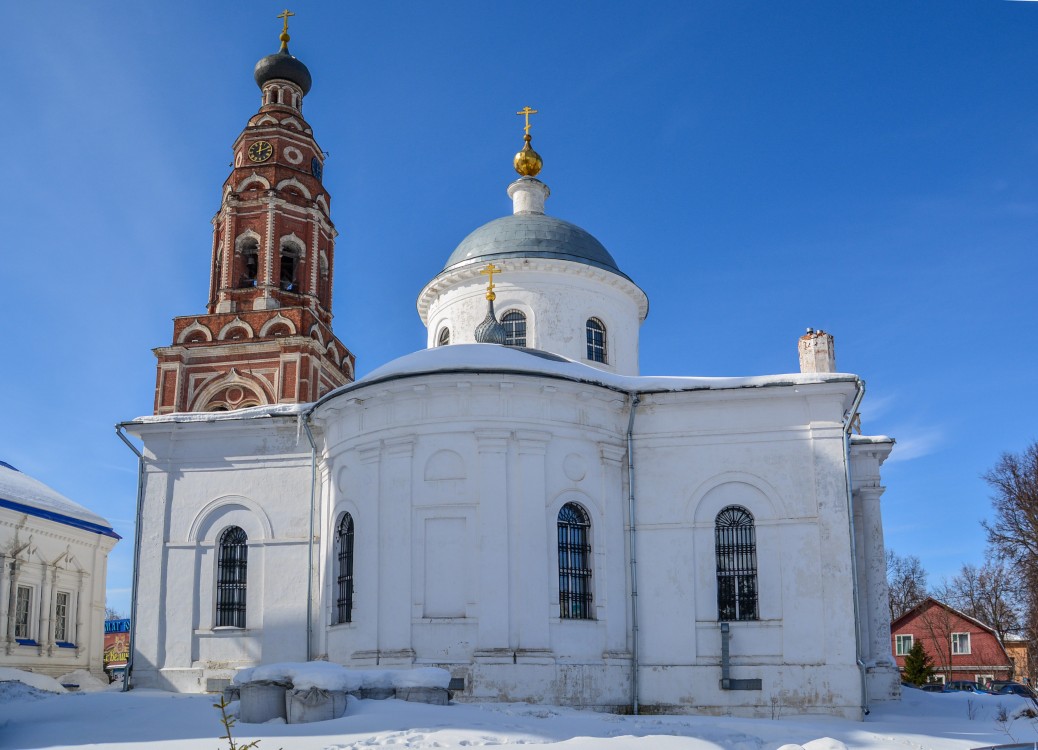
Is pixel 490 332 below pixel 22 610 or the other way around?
the other way around

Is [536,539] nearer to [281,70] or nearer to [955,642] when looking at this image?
[281,70]

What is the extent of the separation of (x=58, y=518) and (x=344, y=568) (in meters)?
16.5

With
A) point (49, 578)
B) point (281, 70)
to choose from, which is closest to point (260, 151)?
point (281, 70)

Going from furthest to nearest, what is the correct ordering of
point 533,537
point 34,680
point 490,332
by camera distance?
point 34,680 → point 490,332 → point 533,537

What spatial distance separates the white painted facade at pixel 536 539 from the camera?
56.6 feet

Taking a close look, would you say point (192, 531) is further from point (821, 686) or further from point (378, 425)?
point (821, 686)

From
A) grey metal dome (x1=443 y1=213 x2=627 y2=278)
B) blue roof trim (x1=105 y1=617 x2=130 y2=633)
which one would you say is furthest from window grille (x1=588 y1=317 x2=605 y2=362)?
blue roof trim (x1=105 y1=617 x2=130 y2=633)

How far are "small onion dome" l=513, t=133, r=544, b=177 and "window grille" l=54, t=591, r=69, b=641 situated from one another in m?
18.7

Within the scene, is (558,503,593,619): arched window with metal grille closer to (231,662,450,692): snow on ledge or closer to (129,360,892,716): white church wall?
(129,360,892,716): white church wall

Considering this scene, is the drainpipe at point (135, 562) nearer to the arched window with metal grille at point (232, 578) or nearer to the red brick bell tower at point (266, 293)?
the arched window with metal grille at point (232, 578)

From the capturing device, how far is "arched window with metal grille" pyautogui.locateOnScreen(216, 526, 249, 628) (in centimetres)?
2005

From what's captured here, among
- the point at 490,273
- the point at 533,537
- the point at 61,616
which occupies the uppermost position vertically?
the point at 490,273

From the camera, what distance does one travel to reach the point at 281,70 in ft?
124

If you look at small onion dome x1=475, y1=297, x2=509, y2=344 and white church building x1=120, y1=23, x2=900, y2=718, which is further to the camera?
small onion dome x1=475, y1=297, x2=509, y2=344
